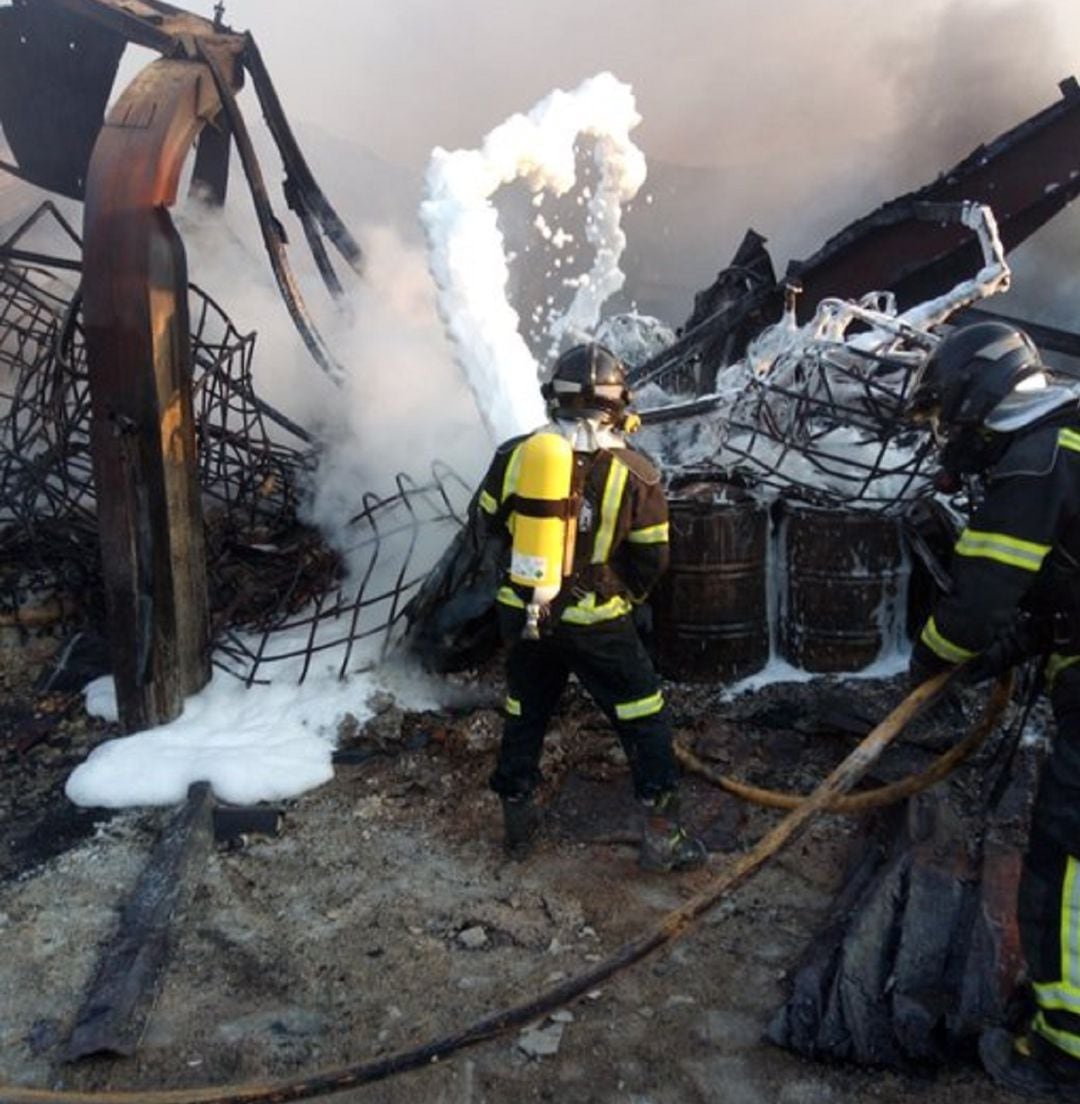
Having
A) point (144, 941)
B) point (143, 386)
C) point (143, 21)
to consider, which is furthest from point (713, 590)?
point (143, 21)

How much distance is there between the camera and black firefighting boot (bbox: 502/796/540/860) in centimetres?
393

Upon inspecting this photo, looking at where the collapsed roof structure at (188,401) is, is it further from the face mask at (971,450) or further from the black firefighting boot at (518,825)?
the face mask at (971,450)

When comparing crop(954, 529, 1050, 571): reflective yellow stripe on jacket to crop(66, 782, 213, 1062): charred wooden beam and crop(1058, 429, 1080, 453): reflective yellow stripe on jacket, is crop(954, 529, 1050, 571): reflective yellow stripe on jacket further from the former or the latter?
crop(66, 782, 213, 1062): charred wooden beam

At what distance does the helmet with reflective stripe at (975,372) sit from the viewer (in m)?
2.72

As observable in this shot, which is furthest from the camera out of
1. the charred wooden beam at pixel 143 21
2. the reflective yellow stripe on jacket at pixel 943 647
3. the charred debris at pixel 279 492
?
the charred wooden beam at pixel 143 21

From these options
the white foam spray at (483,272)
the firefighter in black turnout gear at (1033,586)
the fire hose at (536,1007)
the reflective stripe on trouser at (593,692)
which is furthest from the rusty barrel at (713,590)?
the firefighter in black turnout gear at (1033,586)

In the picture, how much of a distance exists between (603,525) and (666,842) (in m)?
1.20

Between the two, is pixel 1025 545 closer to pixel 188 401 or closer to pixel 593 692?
pixel 593 692

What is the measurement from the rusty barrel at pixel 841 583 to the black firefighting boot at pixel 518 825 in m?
1.92

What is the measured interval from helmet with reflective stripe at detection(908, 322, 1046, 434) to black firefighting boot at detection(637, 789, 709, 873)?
1730 mm

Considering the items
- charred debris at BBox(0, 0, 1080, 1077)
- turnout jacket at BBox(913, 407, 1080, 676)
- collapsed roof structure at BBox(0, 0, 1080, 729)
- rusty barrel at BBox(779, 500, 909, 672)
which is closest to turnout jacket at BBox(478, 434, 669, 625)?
charred debris at BBox(0, 0, 1080, 1077)

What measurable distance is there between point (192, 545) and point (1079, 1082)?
13.5ft

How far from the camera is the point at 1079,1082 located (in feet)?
8.50

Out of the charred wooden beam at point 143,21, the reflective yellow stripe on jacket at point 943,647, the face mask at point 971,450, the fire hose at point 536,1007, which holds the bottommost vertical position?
the fire hose at point 536,1007
